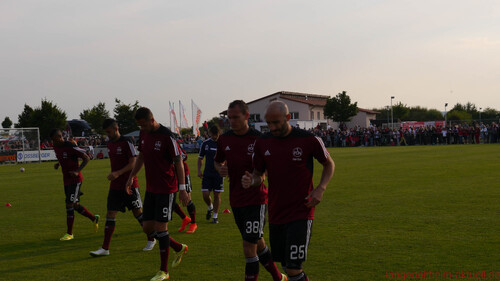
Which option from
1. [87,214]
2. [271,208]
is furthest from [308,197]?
[87,214]

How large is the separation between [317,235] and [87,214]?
15.9 feet

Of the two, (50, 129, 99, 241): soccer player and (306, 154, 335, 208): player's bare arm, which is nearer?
(306, 154, 335, 208): player's bare arm

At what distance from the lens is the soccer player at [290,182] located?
5.20 metres

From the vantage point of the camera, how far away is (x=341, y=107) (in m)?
85.4

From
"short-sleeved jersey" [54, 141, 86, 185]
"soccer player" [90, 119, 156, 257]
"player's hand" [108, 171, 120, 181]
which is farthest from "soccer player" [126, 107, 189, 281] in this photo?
"short-sleeved jersey" [54, 141, 86, 185]

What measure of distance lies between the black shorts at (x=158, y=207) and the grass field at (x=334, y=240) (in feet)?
2.60

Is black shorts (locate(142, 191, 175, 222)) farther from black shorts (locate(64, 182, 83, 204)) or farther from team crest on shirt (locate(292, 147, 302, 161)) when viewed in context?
black shorts (locate(64, 182, 83, 204))

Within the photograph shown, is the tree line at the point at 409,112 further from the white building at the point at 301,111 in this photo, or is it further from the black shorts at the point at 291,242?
the black shorts at the point at 291,242

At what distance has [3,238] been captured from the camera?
10.6 m

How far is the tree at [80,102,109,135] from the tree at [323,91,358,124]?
124 ft

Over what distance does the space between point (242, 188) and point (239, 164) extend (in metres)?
0.32

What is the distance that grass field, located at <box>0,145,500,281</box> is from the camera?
7340 millimetres

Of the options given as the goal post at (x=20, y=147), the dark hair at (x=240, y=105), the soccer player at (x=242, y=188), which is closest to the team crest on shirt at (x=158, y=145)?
the soccer player at (x=242, y=188)

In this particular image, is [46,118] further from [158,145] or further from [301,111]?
[158,145]
